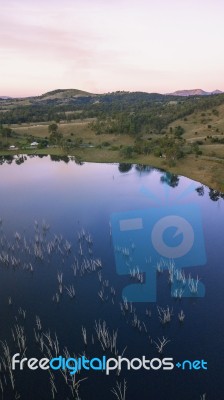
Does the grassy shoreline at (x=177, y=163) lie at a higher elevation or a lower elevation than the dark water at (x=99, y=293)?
higher

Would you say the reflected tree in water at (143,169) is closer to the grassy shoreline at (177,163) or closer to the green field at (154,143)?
the grassy shoreline at (177,163)

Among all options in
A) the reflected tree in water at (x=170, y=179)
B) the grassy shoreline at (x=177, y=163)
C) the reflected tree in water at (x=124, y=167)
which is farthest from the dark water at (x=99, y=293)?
the reflected tree in water at (x=124, y=167)

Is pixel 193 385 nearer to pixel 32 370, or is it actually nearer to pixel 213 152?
pixel 32 370

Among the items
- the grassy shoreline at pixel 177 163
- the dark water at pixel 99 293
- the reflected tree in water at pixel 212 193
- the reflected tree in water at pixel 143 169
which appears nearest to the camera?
the dark water at pixel 99 293

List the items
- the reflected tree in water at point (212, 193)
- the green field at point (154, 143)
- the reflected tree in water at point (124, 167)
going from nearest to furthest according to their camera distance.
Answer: the reflected tree in water at point (212, 193), the green field at point (154, 143), the reflected tree in water at point (124, 167)

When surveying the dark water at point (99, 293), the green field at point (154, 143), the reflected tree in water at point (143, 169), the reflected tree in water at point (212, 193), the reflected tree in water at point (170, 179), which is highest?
the green field at point (154, 143)

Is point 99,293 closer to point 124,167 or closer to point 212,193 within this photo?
point 212,193
